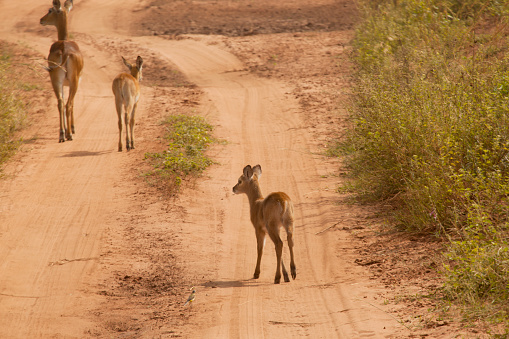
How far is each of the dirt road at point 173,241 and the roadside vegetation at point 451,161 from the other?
2.43ft

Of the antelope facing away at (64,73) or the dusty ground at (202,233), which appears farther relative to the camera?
the antelope facing away at (64,73)

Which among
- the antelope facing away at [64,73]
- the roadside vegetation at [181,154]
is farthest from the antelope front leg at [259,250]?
the antelope facing away at [64,73]

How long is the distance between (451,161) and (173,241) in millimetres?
3781

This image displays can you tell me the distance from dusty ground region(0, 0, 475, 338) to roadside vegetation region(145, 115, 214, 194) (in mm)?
243

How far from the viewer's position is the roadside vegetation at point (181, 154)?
10078 mm

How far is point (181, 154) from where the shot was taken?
1071cm

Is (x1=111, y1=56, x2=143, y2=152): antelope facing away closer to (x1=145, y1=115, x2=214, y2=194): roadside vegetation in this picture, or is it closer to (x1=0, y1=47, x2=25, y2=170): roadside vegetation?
(x1=145, y1=115, x2=214, y2=194): roadside vegetation

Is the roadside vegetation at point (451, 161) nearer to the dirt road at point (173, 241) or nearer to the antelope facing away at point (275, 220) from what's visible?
the dirt road at point (173, 241)

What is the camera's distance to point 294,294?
6.37 meters

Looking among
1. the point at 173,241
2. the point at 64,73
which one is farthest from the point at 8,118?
the point at 173,241

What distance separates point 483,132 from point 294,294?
331cm

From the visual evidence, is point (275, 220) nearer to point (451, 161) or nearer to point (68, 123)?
point (451, 161)

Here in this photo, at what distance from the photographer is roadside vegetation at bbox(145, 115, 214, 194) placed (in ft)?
33.1

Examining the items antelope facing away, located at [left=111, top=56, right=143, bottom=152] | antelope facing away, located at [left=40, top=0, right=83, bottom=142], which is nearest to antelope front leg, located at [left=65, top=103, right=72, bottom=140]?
antelope facing away, located at [left=40, top=0, right=83, bottom=142]
